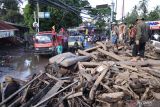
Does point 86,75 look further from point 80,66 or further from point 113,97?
point 113,97

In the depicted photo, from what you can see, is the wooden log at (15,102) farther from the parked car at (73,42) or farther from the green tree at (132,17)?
the green tree at (132,17)

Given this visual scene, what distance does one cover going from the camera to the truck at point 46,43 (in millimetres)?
31953

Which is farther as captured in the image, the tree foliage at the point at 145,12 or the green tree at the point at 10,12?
the green tree at the point at 10,12

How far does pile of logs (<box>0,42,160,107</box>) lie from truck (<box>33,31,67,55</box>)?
66.7 feet

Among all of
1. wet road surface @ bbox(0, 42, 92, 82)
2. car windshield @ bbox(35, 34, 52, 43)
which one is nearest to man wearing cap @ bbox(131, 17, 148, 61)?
wet road surface @ bbox(0, 42, 92, 82)

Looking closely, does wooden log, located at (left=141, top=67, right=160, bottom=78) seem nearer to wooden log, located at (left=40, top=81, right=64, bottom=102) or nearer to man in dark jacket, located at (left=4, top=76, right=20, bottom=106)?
wooden log, located at (left=40, top=81, right=64, bottom=102)

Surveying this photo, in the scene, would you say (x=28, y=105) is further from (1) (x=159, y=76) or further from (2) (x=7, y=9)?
(2) (x=7, y=9)

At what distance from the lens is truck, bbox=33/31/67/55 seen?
105ft

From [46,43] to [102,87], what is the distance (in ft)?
77.5

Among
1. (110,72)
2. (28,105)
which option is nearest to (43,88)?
(28,105)

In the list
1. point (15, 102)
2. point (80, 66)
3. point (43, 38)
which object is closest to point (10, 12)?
point (43, 38)

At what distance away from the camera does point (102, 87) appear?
9375 millimetres

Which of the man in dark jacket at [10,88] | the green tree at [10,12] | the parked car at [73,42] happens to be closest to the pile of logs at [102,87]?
the man in dark jacket at [10,88]

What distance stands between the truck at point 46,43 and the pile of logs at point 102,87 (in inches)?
800
